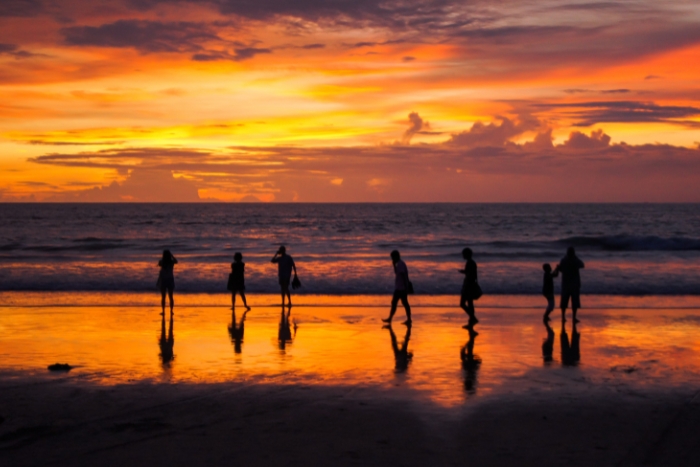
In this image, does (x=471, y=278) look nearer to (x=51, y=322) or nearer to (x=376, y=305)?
(x=376, y=305)

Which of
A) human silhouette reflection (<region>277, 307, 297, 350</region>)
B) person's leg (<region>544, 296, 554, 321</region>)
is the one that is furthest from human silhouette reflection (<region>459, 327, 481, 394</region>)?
human silhouette reflection (<region>277, 307, 297, 350</region>)

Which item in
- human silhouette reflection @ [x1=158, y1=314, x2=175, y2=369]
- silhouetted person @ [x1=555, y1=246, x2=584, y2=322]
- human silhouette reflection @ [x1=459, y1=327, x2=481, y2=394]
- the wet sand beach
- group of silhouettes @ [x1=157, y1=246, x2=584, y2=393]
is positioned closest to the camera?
the wet sand beach

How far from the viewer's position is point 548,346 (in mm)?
12562

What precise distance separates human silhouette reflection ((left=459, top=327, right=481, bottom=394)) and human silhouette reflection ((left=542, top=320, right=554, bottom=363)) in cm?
119

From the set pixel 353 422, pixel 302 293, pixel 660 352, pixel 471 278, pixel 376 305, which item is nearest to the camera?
pixel 353 422

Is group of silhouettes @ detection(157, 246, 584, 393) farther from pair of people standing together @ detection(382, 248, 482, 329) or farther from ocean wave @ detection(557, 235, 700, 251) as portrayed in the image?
ocean wave @ detection(557, 235, 700, 251)

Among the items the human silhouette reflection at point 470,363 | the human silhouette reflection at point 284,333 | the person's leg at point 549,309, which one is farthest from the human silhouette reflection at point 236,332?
the person's leg at point 549,309

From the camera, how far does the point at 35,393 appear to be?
889 centimetres

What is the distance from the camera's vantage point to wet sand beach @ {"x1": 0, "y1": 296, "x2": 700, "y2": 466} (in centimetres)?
674

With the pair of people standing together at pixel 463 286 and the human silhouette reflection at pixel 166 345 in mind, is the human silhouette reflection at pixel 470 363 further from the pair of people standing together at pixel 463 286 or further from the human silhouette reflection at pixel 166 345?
the human silhouette reflection at pixel 166 345

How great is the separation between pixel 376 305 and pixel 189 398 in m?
11.0

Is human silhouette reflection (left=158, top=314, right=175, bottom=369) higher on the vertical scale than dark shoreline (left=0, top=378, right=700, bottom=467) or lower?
lower

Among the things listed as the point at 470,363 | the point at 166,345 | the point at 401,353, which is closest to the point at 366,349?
the point at 401,353

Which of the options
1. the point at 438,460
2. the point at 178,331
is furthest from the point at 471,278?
the point at 438,460
